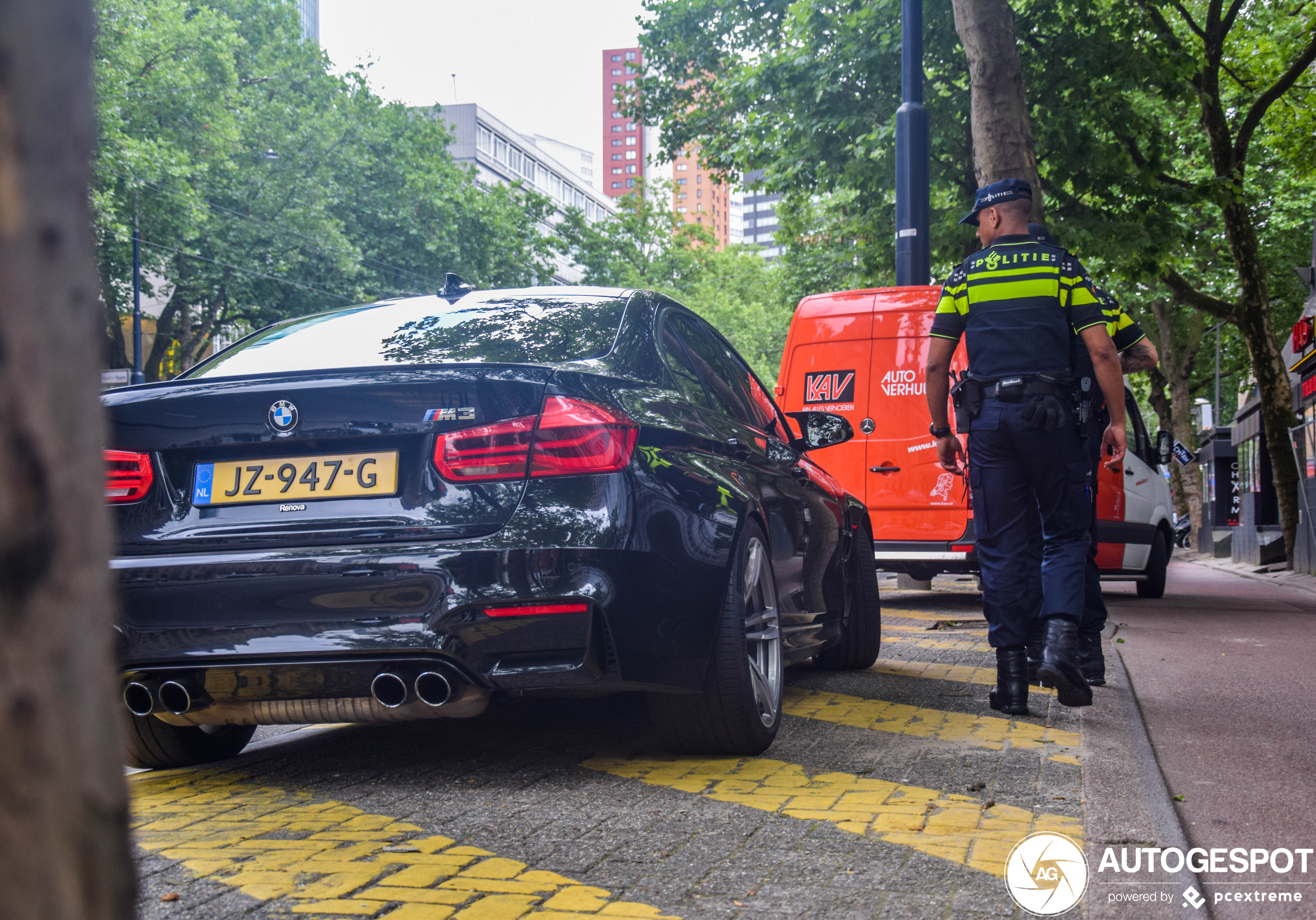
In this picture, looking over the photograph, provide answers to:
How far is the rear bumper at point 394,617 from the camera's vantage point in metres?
3.36

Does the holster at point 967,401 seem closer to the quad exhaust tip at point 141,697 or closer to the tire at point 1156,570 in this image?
the quad exhaust tip at point 141,697

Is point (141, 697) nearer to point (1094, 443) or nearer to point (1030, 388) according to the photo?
point (1030, 388)

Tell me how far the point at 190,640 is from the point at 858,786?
1.89 m

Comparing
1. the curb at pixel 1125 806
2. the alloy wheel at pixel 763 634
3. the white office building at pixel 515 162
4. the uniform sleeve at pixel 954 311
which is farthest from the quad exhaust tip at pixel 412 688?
the white office building at pixel 515 162

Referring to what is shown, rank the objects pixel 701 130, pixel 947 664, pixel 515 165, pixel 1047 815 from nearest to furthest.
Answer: pixel 1047 815
pixel 947 664
pixel 701 130
pixel 515 165

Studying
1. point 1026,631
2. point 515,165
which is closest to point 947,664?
point 1026,631

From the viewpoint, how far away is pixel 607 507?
3.45m

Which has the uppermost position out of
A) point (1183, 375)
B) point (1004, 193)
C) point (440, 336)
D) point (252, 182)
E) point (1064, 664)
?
point (252, 182)

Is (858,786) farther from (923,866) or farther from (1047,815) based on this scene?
(923,866)

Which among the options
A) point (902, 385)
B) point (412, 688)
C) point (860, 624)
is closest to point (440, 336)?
point (412, 688)

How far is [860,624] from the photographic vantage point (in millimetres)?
6113

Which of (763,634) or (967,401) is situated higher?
(967,401)

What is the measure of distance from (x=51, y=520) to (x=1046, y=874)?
2.36 m

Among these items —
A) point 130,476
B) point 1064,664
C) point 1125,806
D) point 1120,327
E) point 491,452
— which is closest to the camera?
point 1125,806
